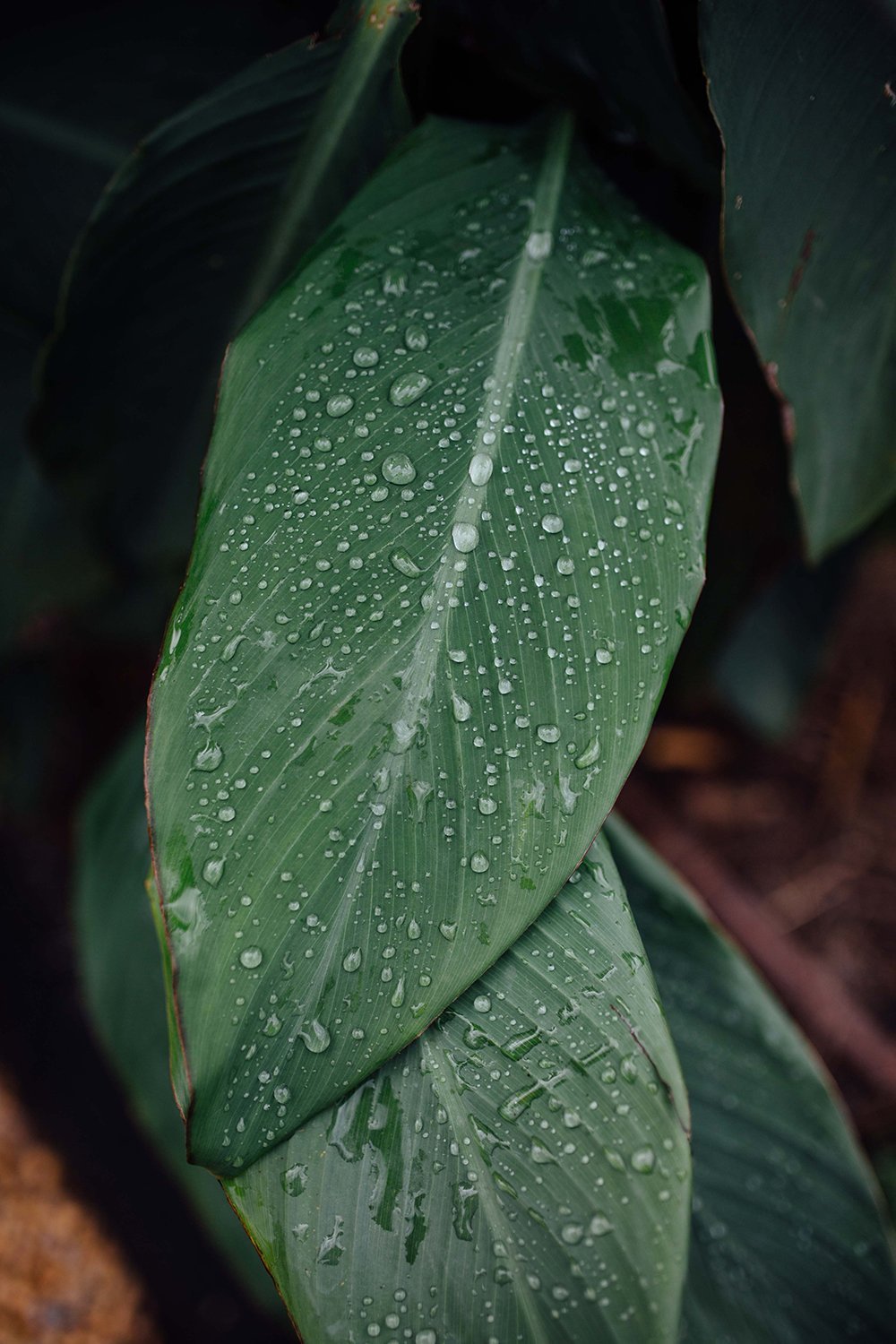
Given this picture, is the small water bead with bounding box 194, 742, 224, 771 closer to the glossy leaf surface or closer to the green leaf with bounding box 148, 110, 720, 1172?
the green leaf with bounding box 148, 110, 720, 1172

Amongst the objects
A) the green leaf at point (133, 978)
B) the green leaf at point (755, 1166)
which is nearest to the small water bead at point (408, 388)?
the green leaf at point (755, 1166)

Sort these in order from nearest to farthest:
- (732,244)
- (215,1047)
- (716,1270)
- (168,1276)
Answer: (215,1047), (732,244), (716,1270), (168,1276)

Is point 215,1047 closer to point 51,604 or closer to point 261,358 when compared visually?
point 261,358

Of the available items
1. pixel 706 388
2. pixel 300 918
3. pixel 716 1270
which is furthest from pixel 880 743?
pixel 300 918

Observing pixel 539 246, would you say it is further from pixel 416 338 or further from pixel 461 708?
pixel 461 708

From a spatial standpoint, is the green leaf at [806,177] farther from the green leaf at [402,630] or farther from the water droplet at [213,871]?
the water droplet at [213,871]

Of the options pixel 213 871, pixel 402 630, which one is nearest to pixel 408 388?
pixel 402 630
